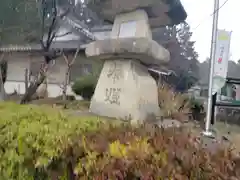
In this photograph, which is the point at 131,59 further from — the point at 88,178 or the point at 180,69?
the point at 180,69

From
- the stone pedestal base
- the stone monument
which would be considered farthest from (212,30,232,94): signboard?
the stone pedestal base

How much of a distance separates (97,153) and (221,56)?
4.16 metres

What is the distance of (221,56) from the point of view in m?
4.98

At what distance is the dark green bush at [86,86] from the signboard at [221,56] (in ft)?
18.3

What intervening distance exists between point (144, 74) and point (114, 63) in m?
0.68

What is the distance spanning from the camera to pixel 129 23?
476 centimetres

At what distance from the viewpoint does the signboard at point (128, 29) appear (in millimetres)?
4664

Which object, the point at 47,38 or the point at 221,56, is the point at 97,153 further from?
the point at 47,38

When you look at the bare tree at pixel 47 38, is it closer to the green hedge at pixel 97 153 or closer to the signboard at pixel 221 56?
the green hedge at pixel 97 153

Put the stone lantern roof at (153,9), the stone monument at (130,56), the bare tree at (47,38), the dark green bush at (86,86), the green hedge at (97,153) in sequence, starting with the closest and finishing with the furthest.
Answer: the green hedge at (97,153) → the stone monument at (130,56) → the stone lantern roof at (153,9) → the bare tree at (47,38) → the dark green bush at (86,86)

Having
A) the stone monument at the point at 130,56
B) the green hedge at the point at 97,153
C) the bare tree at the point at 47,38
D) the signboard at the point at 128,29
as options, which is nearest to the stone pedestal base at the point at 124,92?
the stone monument at the point at 130,56

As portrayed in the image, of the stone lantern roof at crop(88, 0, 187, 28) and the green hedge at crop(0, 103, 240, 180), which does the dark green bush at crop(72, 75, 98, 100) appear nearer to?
the stone lantern roof at crop(88, 0, 187, 28)

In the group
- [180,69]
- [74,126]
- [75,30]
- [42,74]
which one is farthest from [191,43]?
[74,126]

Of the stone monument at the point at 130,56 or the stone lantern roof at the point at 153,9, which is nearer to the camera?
the stone monument at the point at 130,56
